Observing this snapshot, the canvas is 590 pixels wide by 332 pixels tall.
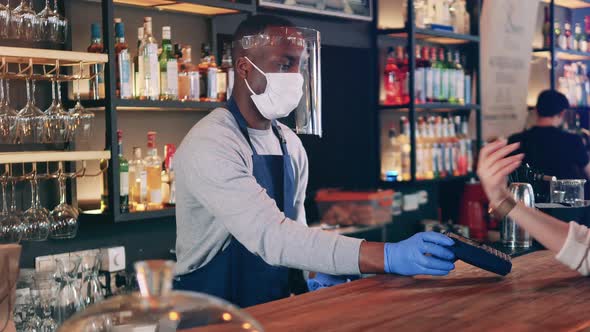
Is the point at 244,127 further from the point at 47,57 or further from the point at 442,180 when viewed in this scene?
the point at 442,180

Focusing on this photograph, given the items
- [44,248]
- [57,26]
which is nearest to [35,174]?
[44,248]

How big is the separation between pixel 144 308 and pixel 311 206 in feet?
11.6

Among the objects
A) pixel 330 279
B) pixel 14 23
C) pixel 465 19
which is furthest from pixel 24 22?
pixel 465 19

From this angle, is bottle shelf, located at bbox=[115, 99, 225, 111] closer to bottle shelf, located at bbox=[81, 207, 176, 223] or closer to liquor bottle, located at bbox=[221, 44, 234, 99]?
liquor bottle, located at bbox=[221, 44, 234, 99]

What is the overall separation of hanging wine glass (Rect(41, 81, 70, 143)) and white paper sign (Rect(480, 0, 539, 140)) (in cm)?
346

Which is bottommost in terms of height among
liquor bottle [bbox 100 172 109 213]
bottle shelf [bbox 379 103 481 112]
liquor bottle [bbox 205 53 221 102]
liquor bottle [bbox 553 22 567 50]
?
liquor bottle [bbox 100 172 109 213]

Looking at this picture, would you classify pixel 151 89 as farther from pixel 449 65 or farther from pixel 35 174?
pixel 449 65

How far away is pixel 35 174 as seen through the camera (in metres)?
2.97

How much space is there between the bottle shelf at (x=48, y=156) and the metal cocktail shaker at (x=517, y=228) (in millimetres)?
1497

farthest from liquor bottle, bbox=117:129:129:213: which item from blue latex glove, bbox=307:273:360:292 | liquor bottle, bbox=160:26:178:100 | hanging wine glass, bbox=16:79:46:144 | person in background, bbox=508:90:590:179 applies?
person in background, bbox=508:90:590:179

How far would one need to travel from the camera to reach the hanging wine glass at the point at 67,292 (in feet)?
9.48

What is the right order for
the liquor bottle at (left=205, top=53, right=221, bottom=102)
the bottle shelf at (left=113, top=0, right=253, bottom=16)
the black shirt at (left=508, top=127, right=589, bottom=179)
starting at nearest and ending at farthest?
the bottle shelf at (left=113, top=0, right=253, bottom=16), the liquor bottle at (left=205, top=53, right=221, bottom=102), the black shirt at (left=508, top=127, right=589, bottom=179)

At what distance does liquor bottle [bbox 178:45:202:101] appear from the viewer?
3393 mm

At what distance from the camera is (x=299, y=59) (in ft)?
8.93
